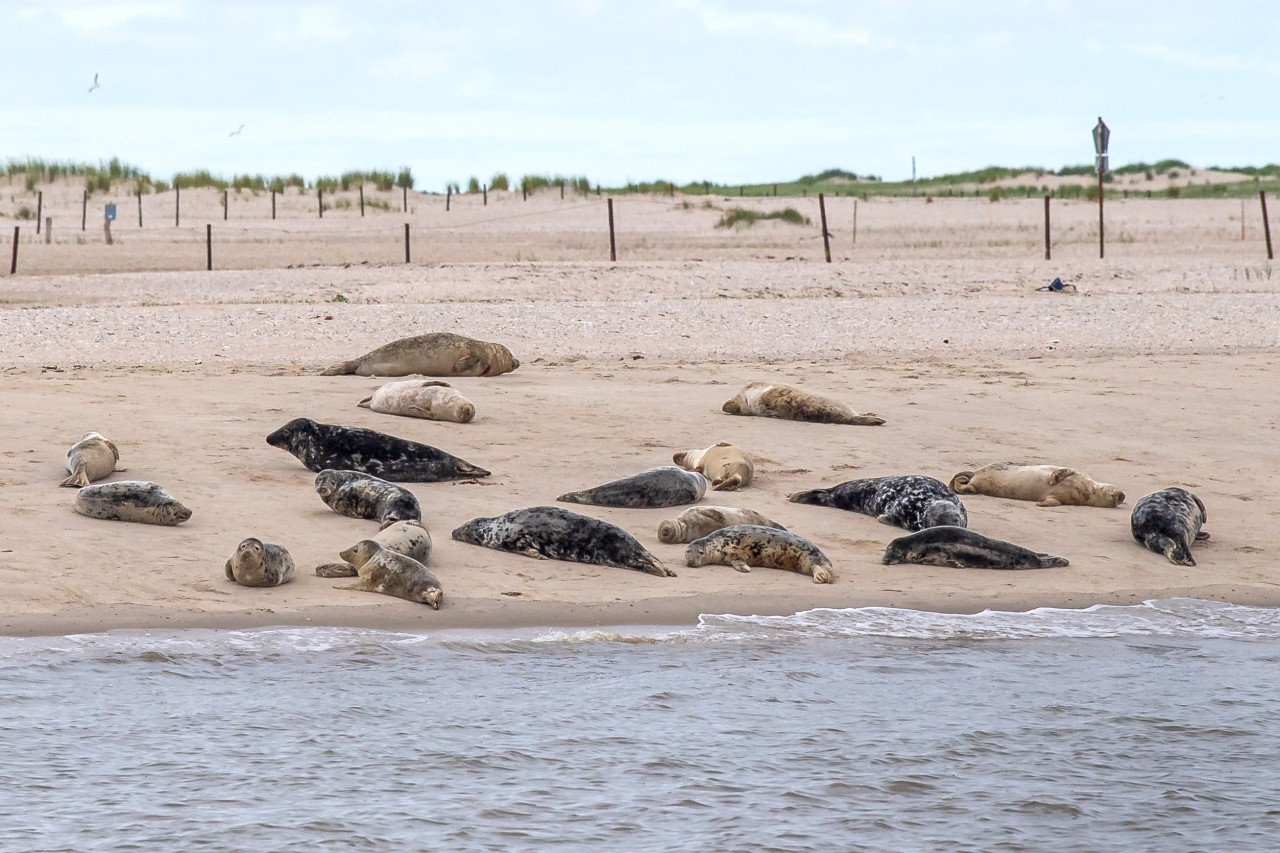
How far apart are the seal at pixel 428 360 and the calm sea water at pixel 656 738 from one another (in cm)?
587

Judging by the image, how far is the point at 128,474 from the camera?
7.71m

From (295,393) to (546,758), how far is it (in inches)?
252

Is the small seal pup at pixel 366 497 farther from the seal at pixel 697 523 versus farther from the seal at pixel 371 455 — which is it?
the seal at pixel 697 523

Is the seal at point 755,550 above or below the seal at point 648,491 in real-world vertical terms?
below

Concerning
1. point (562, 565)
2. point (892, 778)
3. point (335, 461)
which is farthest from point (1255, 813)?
point (335, 461)

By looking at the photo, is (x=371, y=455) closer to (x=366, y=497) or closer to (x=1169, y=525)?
(x=366, y=497)

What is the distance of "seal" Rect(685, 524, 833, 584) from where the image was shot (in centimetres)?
660

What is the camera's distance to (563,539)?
6.62m

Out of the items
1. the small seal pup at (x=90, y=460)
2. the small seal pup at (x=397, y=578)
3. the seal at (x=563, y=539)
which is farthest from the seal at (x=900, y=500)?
the small seal pup at (x=90, y=460)

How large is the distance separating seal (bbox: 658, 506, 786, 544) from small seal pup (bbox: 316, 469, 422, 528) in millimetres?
1133

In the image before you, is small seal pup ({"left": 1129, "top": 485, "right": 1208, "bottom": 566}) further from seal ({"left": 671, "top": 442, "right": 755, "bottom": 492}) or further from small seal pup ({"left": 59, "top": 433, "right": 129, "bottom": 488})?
small seal pup ({"left": 59, "top": 433, "right": 129, "bottom": 488})

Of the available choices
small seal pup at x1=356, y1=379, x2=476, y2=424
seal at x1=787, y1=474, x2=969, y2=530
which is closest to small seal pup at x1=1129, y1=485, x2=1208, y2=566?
seal at x1=787, y1=474, x2=969, y2=530

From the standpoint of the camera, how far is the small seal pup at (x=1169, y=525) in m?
7.02

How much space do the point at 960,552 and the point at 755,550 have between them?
92 cm
